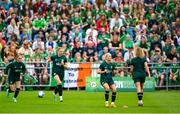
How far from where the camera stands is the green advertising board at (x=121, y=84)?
3222 cm

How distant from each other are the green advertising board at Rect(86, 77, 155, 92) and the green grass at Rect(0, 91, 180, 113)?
2.09 feet

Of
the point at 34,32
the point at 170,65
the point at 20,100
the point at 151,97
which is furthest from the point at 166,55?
the point at 20,100

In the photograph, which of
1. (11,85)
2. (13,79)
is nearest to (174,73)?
(11,85)

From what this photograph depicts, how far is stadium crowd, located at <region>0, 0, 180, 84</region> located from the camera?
3319 centimetres

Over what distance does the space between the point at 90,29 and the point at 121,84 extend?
3.90m

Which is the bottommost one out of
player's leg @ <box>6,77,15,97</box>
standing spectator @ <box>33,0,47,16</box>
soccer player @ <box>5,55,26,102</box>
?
player's leg @ <box>6,77,15,97</box>

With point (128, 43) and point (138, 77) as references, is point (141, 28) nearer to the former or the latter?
point (128, 43)

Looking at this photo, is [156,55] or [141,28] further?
[141,28]

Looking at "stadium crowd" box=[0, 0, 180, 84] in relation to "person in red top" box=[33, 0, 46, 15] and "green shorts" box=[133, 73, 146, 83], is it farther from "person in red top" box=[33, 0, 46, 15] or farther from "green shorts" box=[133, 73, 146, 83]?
"green shorts" box=[133, 73, 146, 83]

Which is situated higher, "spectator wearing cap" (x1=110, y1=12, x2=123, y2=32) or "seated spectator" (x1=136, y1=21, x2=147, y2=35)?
"spectator wearing cap" (x1=110, y1=12, x2=123, y2=32)

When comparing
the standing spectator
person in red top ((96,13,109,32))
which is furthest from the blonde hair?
the standing spectator

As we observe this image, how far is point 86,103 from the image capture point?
2617cm

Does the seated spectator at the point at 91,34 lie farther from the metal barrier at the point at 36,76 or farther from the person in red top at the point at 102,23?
the metal barrier at the point at 36,76

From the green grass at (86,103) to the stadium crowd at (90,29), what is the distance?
7.97 feet
